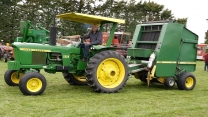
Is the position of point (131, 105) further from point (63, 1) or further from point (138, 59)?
point (63, 1)

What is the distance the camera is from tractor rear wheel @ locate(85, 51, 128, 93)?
7469 mm

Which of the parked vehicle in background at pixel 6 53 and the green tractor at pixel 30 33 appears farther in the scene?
the parked vehicle in background at pixel 6 53

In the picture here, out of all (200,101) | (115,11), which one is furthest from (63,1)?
(200,101)

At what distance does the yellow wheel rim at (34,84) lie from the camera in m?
6.85

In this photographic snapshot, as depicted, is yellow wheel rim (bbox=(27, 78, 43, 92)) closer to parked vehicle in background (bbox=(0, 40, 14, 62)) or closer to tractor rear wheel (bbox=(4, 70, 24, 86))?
tractor rear wheel (bbox=(4, 70, 24, 86))

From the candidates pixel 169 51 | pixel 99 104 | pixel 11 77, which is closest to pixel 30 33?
pixel 11 77

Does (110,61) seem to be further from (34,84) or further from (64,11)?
(64,11)

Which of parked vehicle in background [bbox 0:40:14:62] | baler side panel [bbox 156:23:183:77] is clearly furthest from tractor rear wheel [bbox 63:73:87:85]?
parked vehicle in background [bbox 0:40:14:62]

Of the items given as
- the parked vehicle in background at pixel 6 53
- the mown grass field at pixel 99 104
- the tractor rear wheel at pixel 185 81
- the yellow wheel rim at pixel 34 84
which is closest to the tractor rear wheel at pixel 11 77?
the mown grass field at pixel 99 104

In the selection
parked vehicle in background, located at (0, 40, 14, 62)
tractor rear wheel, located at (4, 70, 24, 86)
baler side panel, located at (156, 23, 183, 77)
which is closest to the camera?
tractor rear wheel, located at (4, 70, 24, 86)

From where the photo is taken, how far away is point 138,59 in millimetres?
9109

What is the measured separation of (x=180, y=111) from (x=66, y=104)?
2.14 m

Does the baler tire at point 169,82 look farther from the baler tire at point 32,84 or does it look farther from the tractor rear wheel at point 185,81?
the baler tire at point 32,84

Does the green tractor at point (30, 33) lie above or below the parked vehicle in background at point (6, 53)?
above
